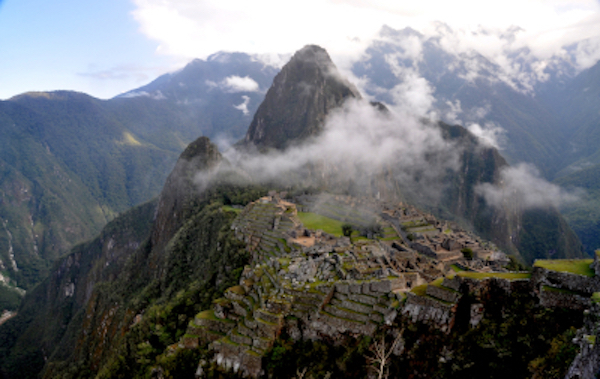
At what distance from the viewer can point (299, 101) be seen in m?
173

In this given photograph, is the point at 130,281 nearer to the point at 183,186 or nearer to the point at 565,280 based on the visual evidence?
the point at 183,186

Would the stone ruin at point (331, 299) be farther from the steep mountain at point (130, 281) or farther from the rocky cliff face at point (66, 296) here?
the rocky cliff face at point (66, 296)

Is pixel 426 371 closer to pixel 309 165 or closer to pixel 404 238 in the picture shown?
pixel 404 238

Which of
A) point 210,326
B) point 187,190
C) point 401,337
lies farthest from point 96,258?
point 401,337

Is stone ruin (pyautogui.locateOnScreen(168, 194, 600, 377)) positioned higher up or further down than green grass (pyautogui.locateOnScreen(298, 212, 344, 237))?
higher up

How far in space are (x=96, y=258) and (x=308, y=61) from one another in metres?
136

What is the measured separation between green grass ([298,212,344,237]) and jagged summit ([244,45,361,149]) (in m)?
104

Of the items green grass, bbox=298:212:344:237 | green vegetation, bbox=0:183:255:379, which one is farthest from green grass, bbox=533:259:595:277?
green grass, bbox=298:212:344:237

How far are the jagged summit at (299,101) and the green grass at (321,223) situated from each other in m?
104

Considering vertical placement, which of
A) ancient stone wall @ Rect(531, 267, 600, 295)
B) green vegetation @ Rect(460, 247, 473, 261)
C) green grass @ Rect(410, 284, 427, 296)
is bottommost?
green vegetation @ Rect(460, 247, 473, 261)

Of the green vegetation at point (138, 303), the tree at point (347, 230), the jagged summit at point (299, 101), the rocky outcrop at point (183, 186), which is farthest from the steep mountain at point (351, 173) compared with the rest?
the tree at point (347, 230)

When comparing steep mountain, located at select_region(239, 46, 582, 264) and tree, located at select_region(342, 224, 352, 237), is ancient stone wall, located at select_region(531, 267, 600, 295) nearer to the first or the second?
tree, located at select_region(342, 224, 352, 237)

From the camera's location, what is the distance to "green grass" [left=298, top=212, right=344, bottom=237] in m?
51.9

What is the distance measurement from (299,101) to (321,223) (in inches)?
4987
